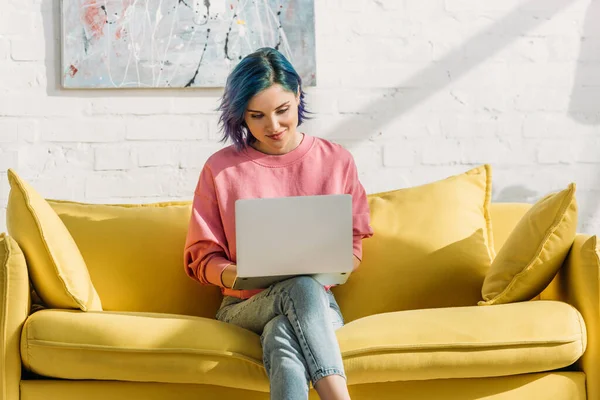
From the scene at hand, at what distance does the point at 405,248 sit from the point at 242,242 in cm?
70

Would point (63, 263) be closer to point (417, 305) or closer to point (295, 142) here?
point (295, 142)

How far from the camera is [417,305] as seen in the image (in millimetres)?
2619

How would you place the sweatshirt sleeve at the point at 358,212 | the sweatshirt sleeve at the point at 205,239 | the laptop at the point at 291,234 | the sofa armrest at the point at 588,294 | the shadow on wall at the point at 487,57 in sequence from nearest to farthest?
1. the laptop at the point at 291,234
2. the sofa armrest at the point at 588,294
3. the sweatshirt sleeve at the point at 205,239
4. the sweatshirt sleeve at the point at 358,212
5. the shadow on wall at the point at 487,57

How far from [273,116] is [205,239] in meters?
0.39

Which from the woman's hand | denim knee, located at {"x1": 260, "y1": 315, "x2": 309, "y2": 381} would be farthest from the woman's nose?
denim knee, located at {"x1": 260, "y1": 315, "x2": 309, "y2": 381}

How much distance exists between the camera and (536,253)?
2.38m

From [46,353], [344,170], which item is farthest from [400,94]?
[46,353]

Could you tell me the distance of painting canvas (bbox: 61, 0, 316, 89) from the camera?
3238 millimetres

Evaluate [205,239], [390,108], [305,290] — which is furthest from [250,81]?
[390,108]

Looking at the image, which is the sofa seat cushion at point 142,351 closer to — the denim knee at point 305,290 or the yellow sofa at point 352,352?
the yellow sofa at point 352,352

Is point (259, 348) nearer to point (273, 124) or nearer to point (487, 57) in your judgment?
point (273, 124)

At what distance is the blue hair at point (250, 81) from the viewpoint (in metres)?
2.50

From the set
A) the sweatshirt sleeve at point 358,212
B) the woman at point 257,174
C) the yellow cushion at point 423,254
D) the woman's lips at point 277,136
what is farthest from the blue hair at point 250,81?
the yellow cushion at point 423,254

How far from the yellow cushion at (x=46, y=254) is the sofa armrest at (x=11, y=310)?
2.3 inches
